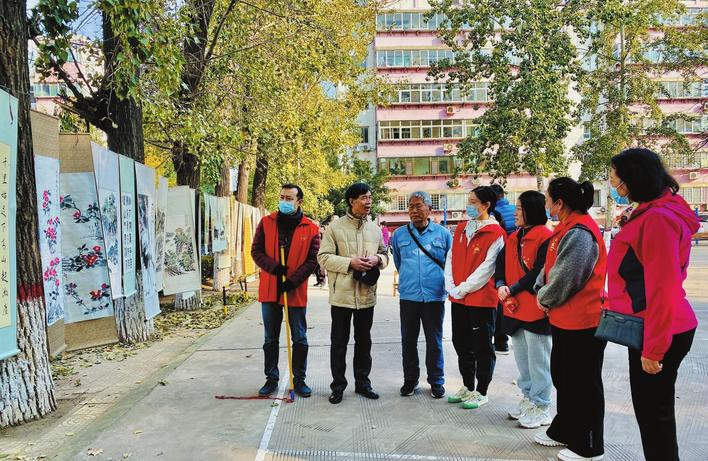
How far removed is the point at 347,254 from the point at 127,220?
11.3 feet

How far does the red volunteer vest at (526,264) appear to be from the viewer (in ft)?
13.5

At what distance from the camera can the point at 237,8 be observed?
34.8ft

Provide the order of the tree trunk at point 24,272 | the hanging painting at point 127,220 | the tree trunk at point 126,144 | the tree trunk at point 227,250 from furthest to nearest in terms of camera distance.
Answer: the tree trunk at point 227,250
the tree trunk at point 126,144
the hanging painting at point 127,220
the tree trunk at point 24,272

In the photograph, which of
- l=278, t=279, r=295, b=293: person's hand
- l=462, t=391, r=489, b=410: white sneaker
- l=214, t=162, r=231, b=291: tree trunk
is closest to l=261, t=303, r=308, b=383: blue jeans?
l=278, t=279, r=295, b=293: person's hand

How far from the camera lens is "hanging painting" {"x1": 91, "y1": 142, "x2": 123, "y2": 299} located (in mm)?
6344

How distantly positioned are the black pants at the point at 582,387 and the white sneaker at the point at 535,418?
50cm

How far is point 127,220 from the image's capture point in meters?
7.10

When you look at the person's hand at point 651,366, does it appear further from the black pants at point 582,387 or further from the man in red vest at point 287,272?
the man in red vest at point 287,272

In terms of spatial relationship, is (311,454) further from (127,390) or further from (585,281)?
(127,390)

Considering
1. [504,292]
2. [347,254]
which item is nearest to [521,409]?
[504,292]

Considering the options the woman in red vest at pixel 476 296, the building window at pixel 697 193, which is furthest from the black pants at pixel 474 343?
the building window at pixel 697 193

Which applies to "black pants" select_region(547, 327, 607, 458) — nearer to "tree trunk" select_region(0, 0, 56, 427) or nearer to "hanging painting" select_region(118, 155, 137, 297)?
"tree trunk" select_region(0, 0, 56, 427)

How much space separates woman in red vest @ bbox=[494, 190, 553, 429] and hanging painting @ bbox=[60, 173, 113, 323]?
458 centimetres

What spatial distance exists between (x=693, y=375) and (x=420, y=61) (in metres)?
42.0
